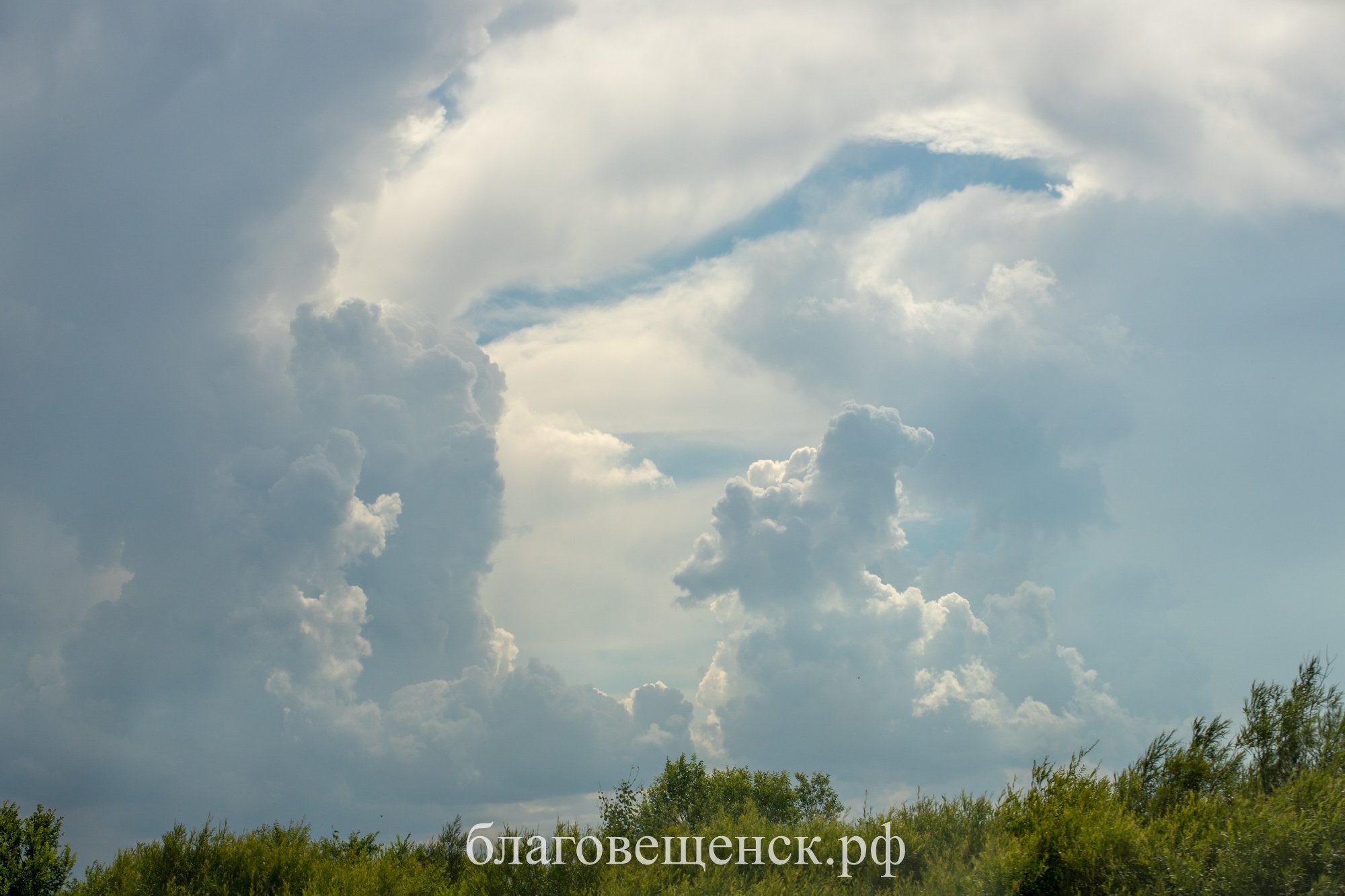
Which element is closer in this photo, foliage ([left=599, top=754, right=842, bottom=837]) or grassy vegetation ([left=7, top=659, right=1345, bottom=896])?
grassy vegetation ([left=7, top=659, right=1345, bottom=896])

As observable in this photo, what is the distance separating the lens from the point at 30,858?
41.8 meters

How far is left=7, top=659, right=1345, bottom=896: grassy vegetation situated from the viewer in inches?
893

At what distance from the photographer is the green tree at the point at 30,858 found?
4106 centimetres

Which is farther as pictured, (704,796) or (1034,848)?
(704,796)

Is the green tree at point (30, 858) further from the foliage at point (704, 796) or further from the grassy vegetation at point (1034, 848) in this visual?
the foliage at point (704, 796)

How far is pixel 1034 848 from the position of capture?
24.9 meters

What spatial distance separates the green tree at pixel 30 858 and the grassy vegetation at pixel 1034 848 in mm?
71

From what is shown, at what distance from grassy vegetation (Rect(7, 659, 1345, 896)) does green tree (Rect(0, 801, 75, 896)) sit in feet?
0.23

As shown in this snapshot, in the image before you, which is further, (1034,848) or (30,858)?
(30,858)

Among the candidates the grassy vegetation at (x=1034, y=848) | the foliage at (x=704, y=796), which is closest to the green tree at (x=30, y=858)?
the grassy vegetation at (x=1034, y=848)

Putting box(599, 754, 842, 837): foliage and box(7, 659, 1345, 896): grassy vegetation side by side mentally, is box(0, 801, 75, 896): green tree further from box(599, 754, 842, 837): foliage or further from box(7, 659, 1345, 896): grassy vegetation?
box(599, 754, 842, 837): foliage

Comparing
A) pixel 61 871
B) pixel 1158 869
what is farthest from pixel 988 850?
pixel 61 871

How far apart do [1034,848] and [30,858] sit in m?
42.4

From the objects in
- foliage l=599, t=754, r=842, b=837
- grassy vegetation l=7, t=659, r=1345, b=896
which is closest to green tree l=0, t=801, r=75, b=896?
grassy vegetation l=7, t=659, r=1345, b=896
